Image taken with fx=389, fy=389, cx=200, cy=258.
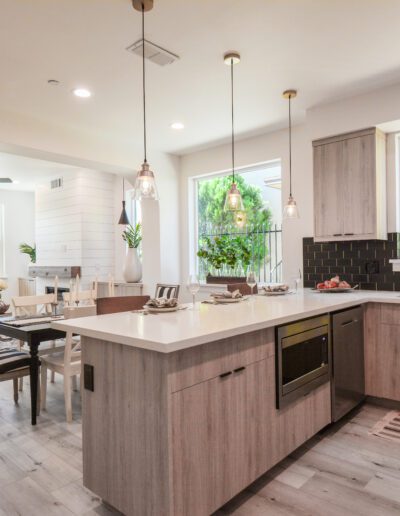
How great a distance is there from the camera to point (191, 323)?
192cm

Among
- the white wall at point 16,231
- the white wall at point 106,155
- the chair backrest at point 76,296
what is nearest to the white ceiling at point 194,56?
the white wall at point 106,155

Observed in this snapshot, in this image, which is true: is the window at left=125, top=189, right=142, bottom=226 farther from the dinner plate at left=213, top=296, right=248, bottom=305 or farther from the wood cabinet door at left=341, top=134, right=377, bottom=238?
the dinner plate at left=213, top=296, right=248, bottom=305

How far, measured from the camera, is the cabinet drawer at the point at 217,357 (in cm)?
156

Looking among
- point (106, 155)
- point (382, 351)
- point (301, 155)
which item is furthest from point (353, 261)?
point (106, 155)

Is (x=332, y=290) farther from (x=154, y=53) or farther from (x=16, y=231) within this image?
(x=16, y=231)

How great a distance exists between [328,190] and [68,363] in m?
2.83

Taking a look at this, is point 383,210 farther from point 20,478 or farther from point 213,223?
point 20,478

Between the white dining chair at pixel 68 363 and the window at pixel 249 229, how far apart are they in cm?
235

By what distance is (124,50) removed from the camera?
9.24ft

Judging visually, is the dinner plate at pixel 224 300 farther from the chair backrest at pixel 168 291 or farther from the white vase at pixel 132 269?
the white vase at pixel 132 269

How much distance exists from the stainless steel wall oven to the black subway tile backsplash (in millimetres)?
1458

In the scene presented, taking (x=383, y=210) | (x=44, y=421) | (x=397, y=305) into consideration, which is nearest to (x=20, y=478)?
(x=44, y=421)

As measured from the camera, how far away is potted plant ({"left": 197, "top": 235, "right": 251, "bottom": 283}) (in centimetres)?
501

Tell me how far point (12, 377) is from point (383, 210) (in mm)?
3497
